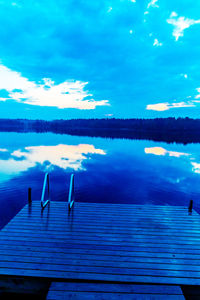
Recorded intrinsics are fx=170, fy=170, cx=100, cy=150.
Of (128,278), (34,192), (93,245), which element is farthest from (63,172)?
(128,278)

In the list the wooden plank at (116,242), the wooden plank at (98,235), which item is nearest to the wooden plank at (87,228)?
the wooden plank at (98,235)

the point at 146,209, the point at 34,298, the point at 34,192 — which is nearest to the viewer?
the point at 34,298

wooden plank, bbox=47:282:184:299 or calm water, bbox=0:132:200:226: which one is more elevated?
wooden plank, bbox=47:282:184:299

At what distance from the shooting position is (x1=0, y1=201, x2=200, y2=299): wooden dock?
12.7 ft

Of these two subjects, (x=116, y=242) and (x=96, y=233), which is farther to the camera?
(x=96, y=233)

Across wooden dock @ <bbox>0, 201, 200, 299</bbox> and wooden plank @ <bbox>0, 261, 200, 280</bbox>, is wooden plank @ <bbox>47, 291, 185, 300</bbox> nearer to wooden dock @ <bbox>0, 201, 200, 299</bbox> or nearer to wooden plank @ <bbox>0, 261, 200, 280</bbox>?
wooden dock @ <bbox>0, 201, 200, 299</bbox>

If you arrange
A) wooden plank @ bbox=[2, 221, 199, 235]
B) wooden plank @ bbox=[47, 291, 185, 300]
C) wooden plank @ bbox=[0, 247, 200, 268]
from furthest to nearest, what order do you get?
wooden plank @ bbox=[2, 221, 199, 235] → wooden plank @ bbox=[0, 247, 200, 268] → wooden plank @ bbox=[47, 291, 185, 300]

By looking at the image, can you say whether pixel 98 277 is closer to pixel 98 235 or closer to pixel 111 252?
pixel 111 252

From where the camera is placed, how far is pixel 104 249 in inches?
190

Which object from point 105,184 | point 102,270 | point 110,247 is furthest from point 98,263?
point 105,184

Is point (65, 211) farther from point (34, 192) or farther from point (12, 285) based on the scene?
point (34, 192)

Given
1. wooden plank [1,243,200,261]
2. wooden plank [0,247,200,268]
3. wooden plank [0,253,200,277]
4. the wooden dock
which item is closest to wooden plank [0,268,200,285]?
the wooden dock

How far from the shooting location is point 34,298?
15.2 ft

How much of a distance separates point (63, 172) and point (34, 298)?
15841 mm
